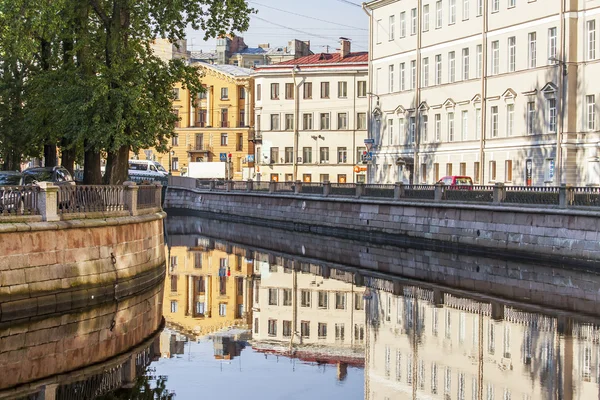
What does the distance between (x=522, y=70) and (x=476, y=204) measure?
50.4ft

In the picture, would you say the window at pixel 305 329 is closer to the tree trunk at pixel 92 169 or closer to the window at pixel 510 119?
the tree trunk at pixel 92 169

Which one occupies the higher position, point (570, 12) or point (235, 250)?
point (570, 12)

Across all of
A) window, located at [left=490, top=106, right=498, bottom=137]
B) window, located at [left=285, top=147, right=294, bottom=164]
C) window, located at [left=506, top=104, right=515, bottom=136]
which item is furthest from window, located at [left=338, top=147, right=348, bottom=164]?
window, located at [left=506, top=104, right=515, bottom=136]

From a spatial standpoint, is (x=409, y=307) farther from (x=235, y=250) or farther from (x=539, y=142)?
(x=539, y=142)

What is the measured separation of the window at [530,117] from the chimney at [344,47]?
38.1m

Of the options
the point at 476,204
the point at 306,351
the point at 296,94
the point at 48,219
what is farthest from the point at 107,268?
the point at 296,94

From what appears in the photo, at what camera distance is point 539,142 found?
178ft

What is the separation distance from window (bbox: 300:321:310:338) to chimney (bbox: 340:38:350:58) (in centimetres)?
6531

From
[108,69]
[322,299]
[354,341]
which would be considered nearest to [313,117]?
[108,69]

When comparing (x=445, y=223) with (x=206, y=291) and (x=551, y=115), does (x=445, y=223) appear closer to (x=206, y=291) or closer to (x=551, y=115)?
(x=551, y=115)

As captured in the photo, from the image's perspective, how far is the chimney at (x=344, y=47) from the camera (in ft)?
302

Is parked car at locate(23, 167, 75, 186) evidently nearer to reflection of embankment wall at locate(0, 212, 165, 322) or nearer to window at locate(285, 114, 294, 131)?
A: reflection of embankment wall at locate(0, 212, 165, 322)

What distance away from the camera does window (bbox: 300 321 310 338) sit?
27038mm

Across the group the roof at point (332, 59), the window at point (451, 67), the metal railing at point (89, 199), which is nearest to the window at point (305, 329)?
the metal railing at point (89, 199)
